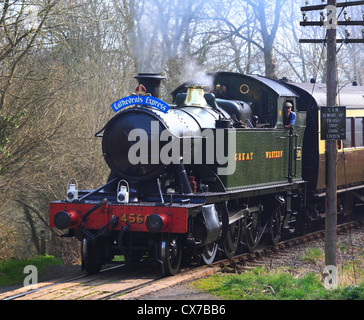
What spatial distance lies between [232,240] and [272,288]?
120 inches

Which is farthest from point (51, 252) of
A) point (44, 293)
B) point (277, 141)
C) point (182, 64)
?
point (44, 293)

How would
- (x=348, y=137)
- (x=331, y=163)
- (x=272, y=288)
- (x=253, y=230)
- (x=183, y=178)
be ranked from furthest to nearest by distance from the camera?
(x=348, y=137) < (x=253, y=230) < (x=331, y=163) < (x=183, y=178) < (x=272, y=288)

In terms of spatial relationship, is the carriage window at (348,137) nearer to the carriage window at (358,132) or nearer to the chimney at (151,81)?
the carriage window at (358,132)

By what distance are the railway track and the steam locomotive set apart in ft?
0.76

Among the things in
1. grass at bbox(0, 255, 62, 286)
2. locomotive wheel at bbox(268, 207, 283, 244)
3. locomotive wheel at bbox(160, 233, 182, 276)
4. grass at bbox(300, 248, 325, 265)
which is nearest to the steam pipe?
locomotive wheel at bbox(160, 233, 182, 276)

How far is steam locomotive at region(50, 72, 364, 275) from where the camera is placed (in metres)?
9.16

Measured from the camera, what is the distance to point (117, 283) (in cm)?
866

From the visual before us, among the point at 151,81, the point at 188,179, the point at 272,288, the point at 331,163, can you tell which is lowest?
the point at 272,288

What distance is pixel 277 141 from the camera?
11633 mm

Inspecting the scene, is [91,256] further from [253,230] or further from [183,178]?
[253,230]

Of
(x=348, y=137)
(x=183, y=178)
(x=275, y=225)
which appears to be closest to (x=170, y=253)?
(x=183, y=178)

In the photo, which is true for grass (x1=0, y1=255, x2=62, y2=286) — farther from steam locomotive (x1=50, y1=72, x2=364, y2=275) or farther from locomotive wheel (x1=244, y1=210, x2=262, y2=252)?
locomotive wheel (x1=244, y1=210, x2=262, y2=252)

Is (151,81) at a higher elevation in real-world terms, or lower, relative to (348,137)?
higher

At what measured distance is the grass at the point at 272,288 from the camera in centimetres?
735
